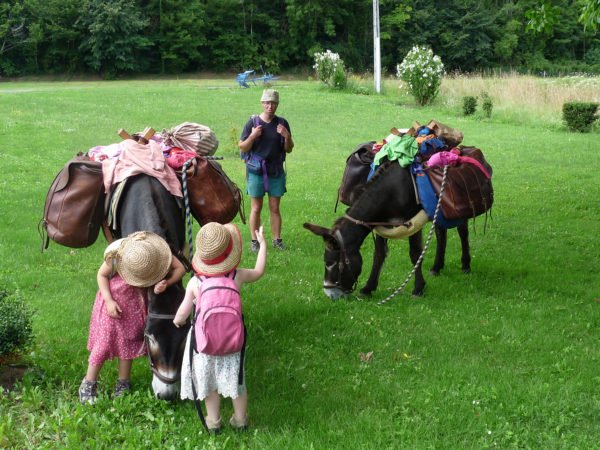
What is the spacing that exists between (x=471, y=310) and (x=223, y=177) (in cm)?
293

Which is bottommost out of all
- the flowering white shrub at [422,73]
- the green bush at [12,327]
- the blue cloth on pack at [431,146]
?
the green bush at [12,327]

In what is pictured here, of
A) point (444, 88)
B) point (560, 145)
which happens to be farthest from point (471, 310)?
point (444, 88)

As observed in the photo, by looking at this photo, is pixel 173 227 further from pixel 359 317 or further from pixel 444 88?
pixel 444 88

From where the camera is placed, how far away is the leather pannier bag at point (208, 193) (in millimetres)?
4664

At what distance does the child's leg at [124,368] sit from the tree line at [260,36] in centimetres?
3368

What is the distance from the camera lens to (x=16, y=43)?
1513 inches

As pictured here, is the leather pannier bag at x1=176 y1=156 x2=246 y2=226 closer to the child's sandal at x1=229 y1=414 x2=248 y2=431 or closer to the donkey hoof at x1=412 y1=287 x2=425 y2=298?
the child's sandal at x1=229 y1=414 x2=248 y2=431

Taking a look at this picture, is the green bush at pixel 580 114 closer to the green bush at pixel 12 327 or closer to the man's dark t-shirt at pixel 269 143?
the man's dark t-shirt at pixel 269 143

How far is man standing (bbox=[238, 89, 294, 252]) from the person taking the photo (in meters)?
7.13

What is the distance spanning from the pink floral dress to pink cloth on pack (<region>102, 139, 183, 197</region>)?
3.05 ft

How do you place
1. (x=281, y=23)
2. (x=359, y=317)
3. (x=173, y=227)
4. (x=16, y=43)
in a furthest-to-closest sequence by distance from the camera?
(x=281, y=23), (x=16, y=43), (x=359, y=317), (x=173, y=227)

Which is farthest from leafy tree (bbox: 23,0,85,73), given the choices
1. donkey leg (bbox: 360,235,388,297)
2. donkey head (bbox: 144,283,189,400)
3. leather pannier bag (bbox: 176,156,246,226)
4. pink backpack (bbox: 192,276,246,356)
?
pink backpack (bbox: 192,276,246,356)

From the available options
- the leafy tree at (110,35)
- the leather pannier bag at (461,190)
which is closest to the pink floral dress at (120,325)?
the leather pannier bag at (461,190)

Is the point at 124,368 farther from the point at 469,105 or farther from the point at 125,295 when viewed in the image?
the point at 469,105
